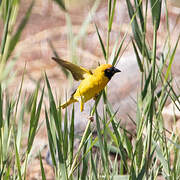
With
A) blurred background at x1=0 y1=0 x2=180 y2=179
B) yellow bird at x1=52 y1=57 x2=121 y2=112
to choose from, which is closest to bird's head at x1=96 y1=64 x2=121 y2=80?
yellow bird at x1=52 y1=57 x2=121 y2=112

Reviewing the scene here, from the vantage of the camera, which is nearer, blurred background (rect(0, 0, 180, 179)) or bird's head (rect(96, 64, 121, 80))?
bird's head (rect(96, 64, 121, 80))

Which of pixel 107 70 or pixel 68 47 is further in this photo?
pixel 68 47

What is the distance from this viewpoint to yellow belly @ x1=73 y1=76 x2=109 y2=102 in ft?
3.10

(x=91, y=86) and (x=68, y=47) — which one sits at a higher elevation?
(x=68, y=47)

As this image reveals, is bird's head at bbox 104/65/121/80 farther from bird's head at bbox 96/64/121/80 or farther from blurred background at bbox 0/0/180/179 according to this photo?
blurred background at bbox 0/0/180/179

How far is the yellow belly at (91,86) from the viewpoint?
3.10 ft

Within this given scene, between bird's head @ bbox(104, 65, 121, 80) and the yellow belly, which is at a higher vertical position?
bird's head @ bbox(104, 65, 121, 80)

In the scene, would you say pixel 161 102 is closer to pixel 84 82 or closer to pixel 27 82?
pixel 84 82

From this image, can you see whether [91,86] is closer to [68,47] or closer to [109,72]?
[109,72]

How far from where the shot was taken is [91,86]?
99 centimetres

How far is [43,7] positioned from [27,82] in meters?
1.59

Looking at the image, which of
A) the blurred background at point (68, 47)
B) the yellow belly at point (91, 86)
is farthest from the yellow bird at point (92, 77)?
the blurred background at point (68, 47)

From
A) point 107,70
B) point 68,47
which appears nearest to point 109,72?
point 107,70

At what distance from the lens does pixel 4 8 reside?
843 mm
